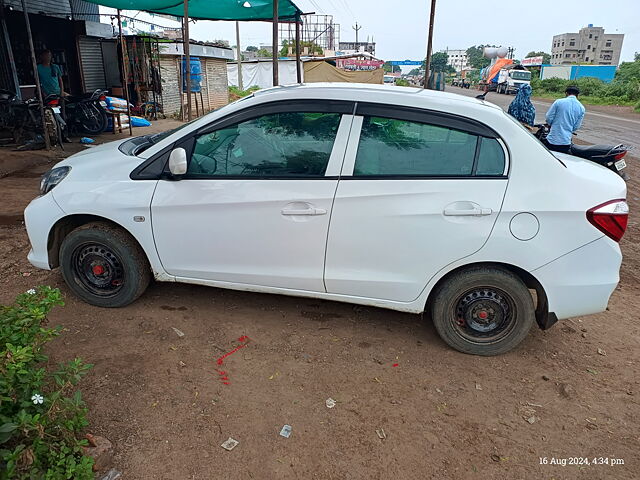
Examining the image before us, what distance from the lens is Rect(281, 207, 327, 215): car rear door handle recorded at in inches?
122

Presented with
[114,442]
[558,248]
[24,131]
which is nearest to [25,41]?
[24,131]

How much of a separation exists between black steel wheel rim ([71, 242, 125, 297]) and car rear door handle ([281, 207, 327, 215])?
4.69ft

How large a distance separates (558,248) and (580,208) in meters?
0.28

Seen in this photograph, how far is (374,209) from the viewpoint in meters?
3.04

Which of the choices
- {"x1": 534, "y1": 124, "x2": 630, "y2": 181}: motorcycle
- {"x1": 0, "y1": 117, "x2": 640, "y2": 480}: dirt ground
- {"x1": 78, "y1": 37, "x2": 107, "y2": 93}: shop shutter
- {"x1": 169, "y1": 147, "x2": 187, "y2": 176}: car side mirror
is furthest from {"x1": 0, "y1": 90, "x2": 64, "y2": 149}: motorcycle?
{"x1": 534, "y1": 124, "x2": 630, "y2": 181}: motorcycle

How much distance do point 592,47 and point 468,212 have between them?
118 m

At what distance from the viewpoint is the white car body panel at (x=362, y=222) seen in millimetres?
2924

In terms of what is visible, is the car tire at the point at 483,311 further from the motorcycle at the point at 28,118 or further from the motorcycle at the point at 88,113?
the motorcycle at the point at 88,113

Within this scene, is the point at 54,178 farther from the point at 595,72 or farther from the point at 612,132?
the point at 595,72

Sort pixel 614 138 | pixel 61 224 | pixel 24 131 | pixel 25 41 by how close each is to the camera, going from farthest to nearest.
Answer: pixel 614 138
pixel 25 41
pixel 24 131
pixel 61 224

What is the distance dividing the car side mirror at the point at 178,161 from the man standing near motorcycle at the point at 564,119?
6892 millimetres

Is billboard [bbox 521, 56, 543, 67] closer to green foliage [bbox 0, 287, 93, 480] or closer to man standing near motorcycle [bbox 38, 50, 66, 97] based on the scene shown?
man standing near motorcycle [bbox 38, 50, 66, 97]

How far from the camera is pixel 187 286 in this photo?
13.5 feet

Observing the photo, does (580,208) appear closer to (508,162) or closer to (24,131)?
(508,162)
